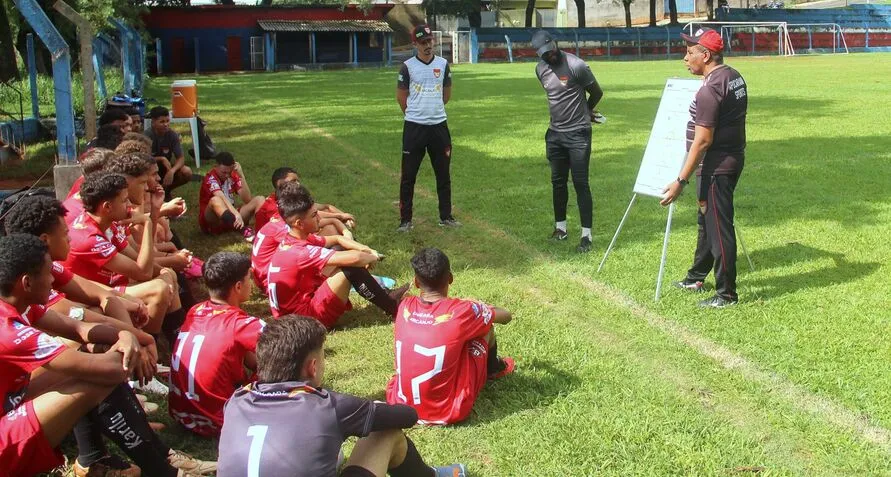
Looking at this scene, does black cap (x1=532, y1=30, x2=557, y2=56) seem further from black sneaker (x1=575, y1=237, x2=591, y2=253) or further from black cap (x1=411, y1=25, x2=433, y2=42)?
black sneaker (x1=575, y1=237, x2=591, y2=253)

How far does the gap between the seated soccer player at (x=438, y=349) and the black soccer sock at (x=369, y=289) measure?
1.29 m

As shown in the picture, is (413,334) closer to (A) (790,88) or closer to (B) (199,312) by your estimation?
(B) (199,312)

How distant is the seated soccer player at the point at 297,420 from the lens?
10.2 feet

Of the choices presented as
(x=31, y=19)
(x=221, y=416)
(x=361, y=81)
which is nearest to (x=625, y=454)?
(x=221, y=416)

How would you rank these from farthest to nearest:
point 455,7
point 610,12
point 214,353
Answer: point 610,12
point 455,7
point 214,353

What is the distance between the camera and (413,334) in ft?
15.3

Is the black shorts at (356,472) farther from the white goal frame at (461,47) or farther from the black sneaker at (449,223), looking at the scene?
the white goal frame at (461,47)

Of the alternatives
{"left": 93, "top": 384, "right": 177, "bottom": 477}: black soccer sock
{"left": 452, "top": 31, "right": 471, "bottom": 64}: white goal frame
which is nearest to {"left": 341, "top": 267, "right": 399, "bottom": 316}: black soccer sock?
{"left": 93, "top": 384, "right": 177, "bottom": 477}: black soccer sock

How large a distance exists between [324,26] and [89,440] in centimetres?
5061

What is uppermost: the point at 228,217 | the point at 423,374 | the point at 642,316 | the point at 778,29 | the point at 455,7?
the point at 455,7

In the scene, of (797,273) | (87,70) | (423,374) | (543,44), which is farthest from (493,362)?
(87,70)

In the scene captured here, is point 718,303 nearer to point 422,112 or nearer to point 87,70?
point 422,112

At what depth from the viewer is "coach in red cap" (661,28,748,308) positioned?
6145mm

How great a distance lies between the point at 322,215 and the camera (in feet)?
25.6
